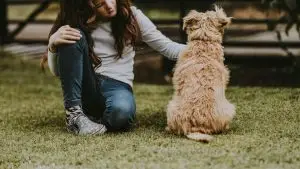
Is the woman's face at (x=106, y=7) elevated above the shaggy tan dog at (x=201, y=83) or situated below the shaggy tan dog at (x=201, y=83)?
above

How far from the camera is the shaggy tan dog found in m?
4.36

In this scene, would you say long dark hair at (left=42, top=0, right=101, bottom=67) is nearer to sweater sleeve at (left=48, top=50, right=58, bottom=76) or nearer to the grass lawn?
sweater sleeve at (left=48, top=50, right=58, bottom=76)

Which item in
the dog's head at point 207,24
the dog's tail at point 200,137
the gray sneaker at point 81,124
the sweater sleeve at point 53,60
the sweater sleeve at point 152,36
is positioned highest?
the dog's head at point 207,24

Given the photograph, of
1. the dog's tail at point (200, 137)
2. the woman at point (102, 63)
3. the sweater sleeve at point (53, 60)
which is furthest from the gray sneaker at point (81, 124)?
the dog's tail at point (200, 137)

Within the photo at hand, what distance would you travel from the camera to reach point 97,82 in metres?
4.87

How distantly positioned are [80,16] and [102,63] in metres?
0.40

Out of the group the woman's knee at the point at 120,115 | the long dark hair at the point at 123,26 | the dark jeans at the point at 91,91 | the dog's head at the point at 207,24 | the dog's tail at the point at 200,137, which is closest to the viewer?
the dog's tail at the point at 200,137

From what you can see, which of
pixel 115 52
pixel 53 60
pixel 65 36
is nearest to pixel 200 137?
pixel 115 52

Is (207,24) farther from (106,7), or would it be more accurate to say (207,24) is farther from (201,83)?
(106,7)

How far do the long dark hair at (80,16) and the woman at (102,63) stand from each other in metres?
0.02

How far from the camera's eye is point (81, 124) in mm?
4637

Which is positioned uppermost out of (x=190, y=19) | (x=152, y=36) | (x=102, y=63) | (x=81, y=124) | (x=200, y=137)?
(x=190, y=19)

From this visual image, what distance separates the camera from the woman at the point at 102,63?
4.60 m

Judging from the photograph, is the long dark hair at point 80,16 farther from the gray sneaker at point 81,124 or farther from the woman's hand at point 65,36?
the gray sneaker at point 81,124
